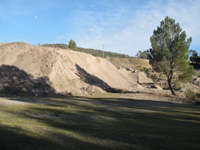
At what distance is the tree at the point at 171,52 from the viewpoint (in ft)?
109

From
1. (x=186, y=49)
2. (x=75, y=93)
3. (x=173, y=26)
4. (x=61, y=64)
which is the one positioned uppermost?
(x=173, y=26)

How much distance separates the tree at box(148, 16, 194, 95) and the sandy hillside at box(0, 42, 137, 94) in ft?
37.8

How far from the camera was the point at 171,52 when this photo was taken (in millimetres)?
34562

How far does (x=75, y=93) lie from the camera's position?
32.9m

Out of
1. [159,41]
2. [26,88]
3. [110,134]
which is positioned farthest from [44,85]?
[110,134]

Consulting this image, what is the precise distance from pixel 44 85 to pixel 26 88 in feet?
9.57

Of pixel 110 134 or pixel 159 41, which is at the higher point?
pixel 159 41

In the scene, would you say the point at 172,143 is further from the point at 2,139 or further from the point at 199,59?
Answer: the point at 199,59

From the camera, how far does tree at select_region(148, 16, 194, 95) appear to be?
109 ft

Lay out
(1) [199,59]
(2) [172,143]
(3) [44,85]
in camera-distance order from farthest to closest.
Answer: (3) [44,85]
(1) [199,59]
(2) [172,143]

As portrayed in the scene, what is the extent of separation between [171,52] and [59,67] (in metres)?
19.5

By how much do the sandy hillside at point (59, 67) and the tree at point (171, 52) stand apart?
11.5 meters

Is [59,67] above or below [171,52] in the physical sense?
below

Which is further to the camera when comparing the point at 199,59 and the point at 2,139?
the point at 199,59
